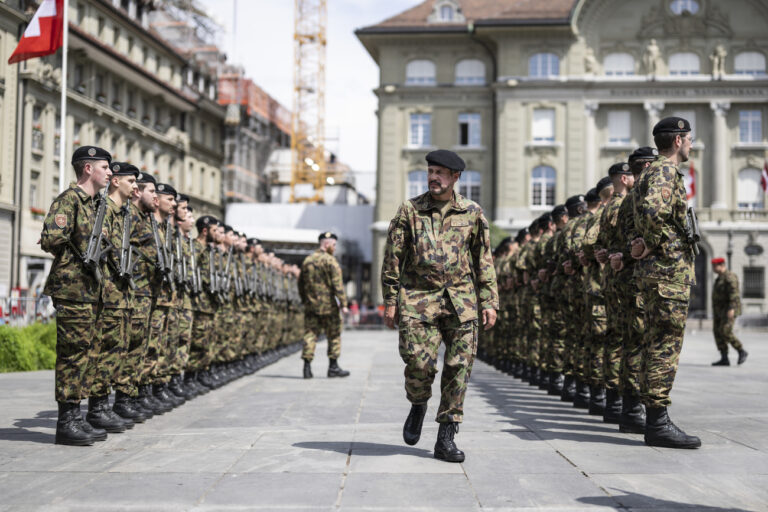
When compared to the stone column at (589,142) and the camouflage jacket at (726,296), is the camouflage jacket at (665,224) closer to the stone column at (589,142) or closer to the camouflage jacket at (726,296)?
the camouflage jacket at (726,296)

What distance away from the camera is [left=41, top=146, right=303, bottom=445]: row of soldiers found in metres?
7.39

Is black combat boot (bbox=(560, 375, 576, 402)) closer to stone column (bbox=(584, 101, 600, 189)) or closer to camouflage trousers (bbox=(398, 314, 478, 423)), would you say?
camouflage trousers (bbox=(398, 314, 478, 423))

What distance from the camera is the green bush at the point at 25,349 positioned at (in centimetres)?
1543

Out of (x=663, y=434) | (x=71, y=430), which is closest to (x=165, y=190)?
(x=71, y=430)

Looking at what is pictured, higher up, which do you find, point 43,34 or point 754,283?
point 43,34

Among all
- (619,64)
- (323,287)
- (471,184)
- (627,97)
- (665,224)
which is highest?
(619,64)

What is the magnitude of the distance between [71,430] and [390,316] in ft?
8.76

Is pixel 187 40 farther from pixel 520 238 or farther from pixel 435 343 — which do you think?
pixel 435 343

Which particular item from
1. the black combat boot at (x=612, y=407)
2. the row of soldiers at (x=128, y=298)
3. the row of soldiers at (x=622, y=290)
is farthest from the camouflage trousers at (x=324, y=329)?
the black combat boot at (x=612, y=407)

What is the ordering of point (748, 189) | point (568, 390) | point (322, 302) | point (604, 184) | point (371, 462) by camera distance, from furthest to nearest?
point (748, 189), point (322, 302), point (568, 390), point (604, 184), point (371, 462)

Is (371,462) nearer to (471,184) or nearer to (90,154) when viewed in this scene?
(90,154)

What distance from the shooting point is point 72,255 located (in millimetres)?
7414

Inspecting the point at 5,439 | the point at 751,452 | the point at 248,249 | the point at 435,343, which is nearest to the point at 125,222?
the point at 5,439

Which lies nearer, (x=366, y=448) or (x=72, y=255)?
(x=366, y=448)
